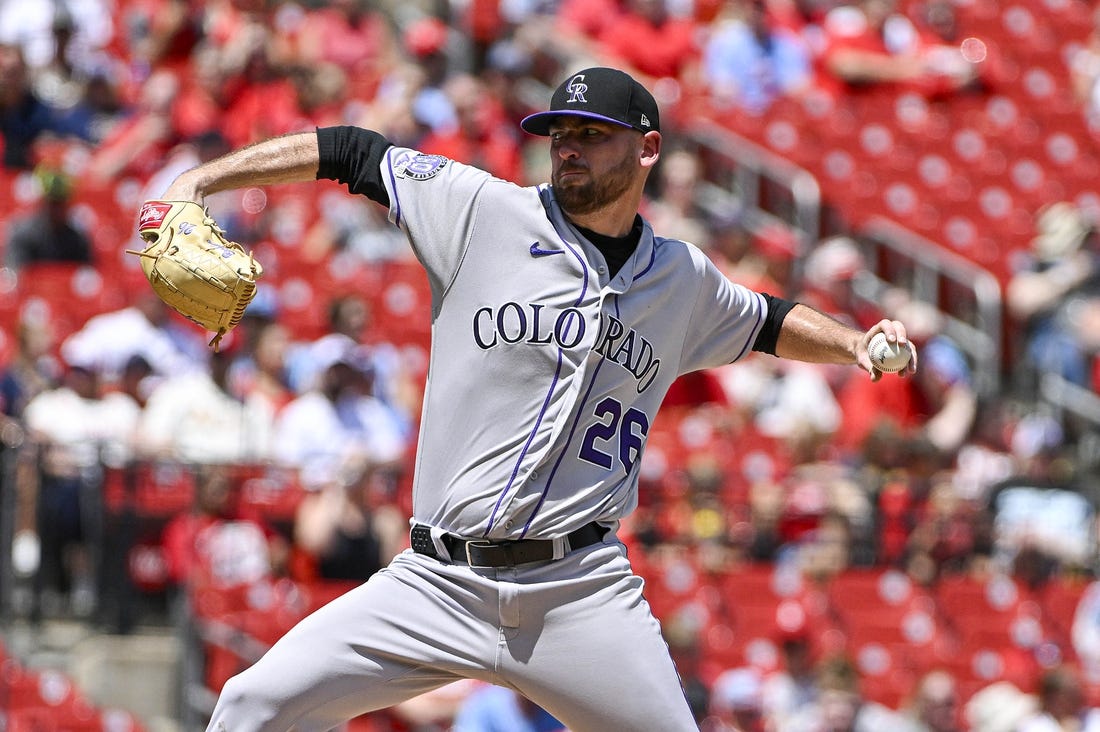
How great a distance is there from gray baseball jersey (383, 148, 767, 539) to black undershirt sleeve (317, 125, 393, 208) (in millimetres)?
30

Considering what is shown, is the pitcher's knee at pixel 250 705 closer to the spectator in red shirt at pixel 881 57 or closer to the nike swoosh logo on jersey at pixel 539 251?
the nike swoosh logo on jersey at pixel 539 251

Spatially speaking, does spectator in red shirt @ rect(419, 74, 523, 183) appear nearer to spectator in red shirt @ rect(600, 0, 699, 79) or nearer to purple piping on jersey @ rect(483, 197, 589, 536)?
spectator in red shirt @ rect(600, 0, 699, 79)

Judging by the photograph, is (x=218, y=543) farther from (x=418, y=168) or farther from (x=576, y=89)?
(x=576, y=89)

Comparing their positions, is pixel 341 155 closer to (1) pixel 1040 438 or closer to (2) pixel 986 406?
(2) pixel 986 406

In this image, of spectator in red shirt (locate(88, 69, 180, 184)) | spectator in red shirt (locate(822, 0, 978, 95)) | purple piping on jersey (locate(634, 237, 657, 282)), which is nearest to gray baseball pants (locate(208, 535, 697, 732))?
purple piping on jersey (locate(634, 237, 657, 282))

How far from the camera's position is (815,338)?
4305mm

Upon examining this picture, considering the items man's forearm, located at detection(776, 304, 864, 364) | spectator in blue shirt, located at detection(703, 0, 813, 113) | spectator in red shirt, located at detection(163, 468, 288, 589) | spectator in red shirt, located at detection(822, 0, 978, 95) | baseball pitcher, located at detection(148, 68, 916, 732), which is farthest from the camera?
spectator in red shirt, located at detection(822, 0, 978, 95)

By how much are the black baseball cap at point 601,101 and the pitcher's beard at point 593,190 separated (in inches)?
4.2

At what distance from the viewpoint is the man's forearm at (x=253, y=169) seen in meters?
3.84

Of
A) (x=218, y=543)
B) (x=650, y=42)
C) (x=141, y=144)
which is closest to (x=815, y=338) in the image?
(x=218, y=543)

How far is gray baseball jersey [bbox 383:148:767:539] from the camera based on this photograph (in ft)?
13.0

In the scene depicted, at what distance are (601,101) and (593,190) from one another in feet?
0.66

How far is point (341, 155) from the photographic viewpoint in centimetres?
400

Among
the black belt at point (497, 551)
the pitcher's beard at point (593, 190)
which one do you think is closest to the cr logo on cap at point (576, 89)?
the pitcher's beard at point (593, 190)
